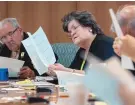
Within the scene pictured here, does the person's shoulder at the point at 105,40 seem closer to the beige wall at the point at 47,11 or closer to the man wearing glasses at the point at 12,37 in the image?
the man wearing glasses at the point at 12,37

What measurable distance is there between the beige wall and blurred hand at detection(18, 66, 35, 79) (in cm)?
195

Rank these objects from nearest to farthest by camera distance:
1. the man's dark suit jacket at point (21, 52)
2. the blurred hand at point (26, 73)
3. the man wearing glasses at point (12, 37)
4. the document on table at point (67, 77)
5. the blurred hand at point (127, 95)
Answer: the blurred hand at point (127, 95), the document on table at point (67, 77), the blurred hand at point (26, 73), the man's dark suit jacket at point (21, 52), the man wearing glasses at point (12, 37)

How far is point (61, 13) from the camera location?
4.73m

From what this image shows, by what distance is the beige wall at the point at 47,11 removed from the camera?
4.71m

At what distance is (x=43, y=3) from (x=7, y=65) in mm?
2334

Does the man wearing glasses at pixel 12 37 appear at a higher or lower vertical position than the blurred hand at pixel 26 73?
higher

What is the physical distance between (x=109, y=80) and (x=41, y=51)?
1.68 m

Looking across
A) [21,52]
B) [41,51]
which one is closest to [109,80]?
[41,51]

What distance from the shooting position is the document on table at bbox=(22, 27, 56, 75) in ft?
8.01

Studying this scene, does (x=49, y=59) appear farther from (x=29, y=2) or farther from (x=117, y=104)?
(x=29, y=2)

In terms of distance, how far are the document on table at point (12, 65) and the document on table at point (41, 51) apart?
15 centimetres

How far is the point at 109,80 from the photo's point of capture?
806 millimetres

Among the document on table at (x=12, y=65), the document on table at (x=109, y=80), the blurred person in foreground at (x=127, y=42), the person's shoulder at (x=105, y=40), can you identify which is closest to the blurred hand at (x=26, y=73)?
the document on table at (x=12, y=65)

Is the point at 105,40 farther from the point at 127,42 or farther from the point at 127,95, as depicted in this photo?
the point at 127,95
